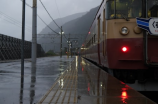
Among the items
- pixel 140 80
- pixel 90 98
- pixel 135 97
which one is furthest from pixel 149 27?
pixel 90 98

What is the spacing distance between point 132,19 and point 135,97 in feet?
8.83

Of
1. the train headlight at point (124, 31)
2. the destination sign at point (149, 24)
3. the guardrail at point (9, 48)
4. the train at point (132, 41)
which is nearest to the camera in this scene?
the destination sign at point (149, 24)

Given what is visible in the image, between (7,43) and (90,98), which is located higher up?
(7,43)

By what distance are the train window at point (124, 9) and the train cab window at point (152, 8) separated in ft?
Result: 0.93

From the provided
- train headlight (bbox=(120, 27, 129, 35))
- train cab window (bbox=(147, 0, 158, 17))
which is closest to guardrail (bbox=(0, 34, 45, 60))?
train headlight (bbox=(120, 27, 129, 35))

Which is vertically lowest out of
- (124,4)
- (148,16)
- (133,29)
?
(133,29)

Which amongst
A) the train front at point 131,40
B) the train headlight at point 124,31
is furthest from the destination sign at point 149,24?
the train headlight at point 124,31

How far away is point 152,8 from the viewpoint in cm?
643

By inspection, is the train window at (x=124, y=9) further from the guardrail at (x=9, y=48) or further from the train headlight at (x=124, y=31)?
the guardrail at (x=9, y=48)

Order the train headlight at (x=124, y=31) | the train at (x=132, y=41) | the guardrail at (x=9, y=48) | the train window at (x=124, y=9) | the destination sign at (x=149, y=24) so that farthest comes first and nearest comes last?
1. the guardrail at (x=9, y=48)
2. the train window at (x=124, y=9)
3. the train headlight at (x=124, y=31)
4. the train at (x=132, y=41)
5. the destination sign at (x=149, y=24)

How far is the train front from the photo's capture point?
6152mm

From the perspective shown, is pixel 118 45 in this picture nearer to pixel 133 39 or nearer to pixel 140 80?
pixel 133 39

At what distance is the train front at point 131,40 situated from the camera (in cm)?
615

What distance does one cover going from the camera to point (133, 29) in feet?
20.8
